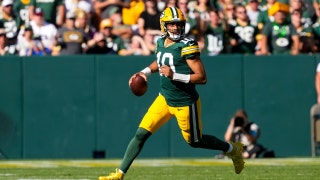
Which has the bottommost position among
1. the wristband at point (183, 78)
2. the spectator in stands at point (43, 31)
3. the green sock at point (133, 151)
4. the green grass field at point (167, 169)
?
the green grass field at point (167, 169)

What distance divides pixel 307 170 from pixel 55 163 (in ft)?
12.7

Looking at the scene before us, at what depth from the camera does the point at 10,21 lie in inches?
662

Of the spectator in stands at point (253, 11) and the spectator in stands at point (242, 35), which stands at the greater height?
the spectator in stands at point (253, 11)

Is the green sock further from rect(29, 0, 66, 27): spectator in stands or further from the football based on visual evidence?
rect(29, 0, 66, 27): spectator in stands

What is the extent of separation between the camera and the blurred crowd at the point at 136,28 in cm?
1673

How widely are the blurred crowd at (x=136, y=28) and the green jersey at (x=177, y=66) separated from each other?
637cm

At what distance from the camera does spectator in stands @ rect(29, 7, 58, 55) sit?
1672 cm

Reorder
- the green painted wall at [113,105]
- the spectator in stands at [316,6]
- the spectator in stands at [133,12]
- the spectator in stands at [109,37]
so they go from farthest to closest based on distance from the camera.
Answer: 1. the spectator in stands at [316,6]
2. the spectator in stands at [133,12]
3. the spectator in stands at [109,37]
4. the green painted wall at [113,105]

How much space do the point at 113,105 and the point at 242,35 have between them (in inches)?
97.7

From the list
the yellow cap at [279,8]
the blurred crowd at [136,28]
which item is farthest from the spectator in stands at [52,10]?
the yellow cap at [279,8]

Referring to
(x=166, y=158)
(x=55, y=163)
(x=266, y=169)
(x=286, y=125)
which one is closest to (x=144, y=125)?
(x=266, y=169)

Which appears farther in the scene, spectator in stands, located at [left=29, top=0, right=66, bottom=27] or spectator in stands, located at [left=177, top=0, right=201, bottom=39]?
spectator in stands, located at [left=29, top=0, right=66, bottom=27]

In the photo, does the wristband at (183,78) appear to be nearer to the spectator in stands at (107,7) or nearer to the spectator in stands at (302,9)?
the spectator in stands at (107,7)

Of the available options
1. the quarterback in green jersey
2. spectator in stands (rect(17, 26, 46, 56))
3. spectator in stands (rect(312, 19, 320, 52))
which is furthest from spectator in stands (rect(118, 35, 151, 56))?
the quarterback in green jersey
